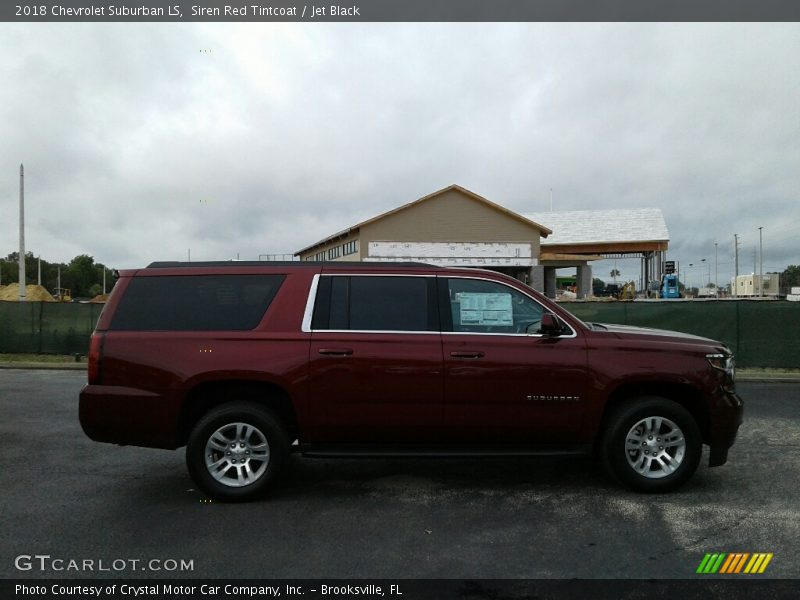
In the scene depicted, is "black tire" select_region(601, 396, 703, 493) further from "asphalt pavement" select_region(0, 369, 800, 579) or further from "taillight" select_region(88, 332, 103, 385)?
"taillight" select_region(88, 332, 103, 385)

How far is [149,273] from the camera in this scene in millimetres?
5484

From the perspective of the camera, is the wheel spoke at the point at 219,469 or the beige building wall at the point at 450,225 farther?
the beige building wall at the point at 450,225

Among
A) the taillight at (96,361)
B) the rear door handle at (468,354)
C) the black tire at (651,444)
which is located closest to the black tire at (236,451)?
the taillight at (96,361)

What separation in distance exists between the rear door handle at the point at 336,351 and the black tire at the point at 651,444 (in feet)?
7.49

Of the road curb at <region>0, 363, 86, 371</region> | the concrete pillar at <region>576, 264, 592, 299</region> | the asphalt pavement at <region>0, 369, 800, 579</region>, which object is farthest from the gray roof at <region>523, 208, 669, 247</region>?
the asphalt pavement at <region>0, 369, 800, 579</region>

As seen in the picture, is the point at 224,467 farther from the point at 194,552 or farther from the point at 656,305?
the point at 656,305

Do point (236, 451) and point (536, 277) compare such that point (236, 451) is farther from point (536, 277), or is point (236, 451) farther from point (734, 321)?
point (536, 277)

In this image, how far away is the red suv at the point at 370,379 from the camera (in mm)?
5215

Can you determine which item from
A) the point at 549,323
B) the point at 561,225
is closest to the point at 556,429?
the point at 549,323

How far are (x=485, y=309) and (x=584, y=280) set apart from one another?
45.1 meters

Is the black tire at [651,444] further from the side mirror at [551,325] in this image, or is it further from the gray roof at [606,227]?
the gray roof at [606,227]

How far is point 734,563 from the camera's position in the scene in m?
4.04

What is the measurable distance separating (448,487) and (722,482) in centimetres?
252

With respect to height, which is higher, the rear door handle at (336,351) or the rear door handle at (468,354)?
the rear door handle at (336,351)
